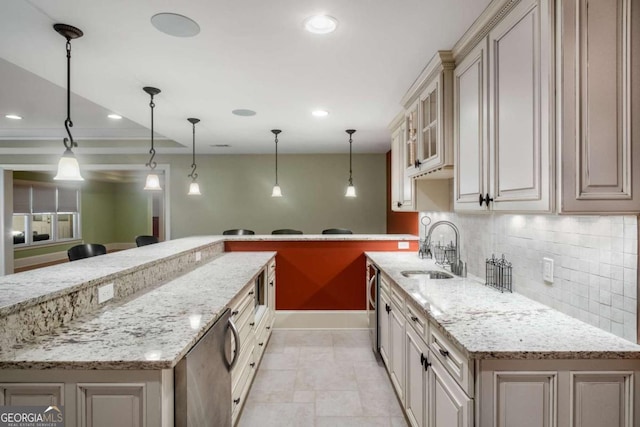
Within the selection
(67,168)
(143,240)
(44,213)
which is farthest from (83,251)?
(44,213)

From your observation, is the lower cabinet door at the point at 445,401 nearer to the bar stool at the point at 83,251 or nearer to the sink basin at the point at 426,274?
the sink basin at the point at 426,274

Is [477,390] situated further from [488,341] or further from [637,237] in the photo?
[637,237]

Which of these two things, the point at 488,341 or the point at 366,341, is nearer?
the point at 488,341

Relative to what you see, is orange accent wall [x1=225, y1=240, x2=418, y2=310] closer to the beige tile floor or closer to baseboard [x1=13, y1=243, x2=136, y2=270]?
the beige tile floor

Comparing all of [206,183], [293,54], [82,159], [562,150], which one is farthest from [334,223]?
[562,150]

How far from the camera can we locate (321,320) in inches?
157

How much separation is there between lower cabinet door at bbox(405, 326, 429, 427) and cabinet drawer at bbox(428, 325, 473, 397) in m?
0.14

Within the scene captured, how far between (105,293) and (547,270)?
2.28 metres

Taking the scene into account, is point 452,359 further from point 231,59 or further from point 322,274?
point 322,274

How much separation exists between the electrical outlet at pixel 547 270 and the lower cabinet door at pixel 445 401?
0.71 m

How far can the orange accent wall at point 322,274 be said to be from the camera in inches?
158

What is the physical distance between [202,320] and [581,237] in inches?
68.3

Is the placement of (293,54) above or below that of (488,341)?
above

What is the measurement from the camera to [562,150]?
3.89 ft
